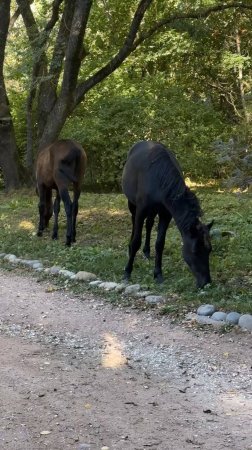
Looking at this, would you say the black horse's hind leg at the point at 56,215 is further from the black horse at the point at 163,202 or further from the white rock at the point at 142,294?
the white rock at the point at 142,294

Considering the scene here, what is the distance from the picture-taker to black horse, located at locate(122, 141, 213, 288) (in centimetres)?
734

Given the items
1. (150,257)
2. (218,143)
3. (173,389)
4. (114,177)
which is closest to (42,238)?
(150,257)

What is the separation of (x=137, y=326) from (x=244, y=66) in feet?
61.2

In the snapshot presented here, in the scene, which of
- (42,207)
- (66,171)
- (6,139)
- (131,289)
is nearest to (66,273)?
(131,289)

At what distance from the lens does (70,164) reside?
11.1 meters

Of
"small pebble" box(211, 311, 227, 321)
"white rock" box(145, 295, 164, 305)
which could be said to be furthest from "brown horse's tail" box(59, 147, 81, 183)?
"small pebble" box(211, 311, 227, 321)

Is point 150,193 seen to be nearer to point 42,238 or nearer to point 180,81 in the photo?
point 42,238

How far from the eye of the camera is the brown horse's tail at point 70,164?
11102mm

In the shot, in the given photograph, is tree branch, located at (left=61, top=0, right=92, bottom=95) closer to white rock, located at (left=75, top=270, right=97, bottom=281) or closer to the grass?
the grass

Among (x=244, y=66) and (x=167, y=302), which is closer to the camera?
(x=167, y=302)

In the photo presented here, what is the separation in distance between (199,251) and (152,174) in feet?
4.35

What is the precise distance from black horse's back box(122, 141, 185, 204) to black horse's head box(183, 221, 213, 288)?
1.94 feet

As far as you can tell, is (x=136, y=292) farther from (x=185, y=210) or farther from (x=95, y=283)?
(x=185, y=210)

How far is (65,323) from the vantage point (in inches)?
270
